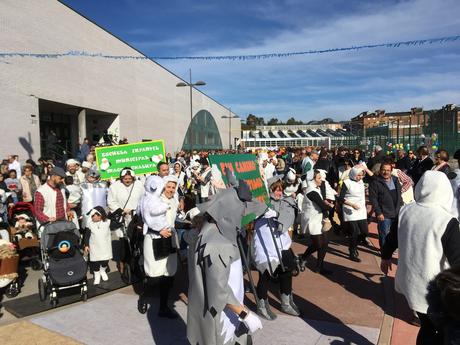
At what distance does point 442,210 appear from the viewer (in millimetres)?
3258

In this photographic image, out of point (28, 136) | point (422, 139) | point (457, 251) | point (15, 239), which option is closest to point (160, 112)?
point (28, 136)

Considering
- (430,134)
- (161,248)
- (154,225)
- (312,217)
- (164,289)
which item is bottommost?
(164,289)

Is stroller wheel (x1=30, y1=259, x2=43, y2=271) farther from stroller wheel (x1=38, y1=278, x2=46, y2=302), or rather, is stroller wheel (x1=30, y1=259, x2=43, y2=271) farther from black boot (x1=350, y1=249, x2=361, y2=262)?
black boot (x1=350, y1=249, x2=361, y2=262)

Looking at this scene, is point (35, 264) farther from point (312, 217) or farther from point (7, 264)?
point (312, 217)

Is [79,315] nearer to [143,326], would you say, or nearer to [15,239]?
[143,326]

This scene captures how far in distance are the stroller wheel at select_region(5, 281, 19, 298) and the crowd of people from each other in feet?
3.47

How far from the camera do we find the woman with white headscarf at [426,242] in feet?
10.3

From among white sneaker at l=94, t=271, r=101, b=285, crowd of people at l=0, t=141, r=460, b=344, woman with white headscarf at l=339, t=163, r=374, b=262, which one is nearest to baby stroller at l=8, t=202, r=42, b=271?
crowd of people at l=0, t=141, r=460, b=344

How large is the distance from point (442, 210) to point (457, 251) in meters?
0.35

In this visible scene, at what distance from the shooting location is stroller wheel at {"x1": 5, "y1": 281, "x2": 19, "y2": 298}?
580cm

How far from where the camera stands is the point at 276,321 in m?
4.81

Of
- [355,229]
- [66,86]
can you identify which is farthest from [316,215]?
[66,86]

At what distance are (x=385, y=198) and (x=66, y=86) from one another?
55.6 ft

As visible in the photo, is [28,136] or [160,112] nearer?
[28,136]
